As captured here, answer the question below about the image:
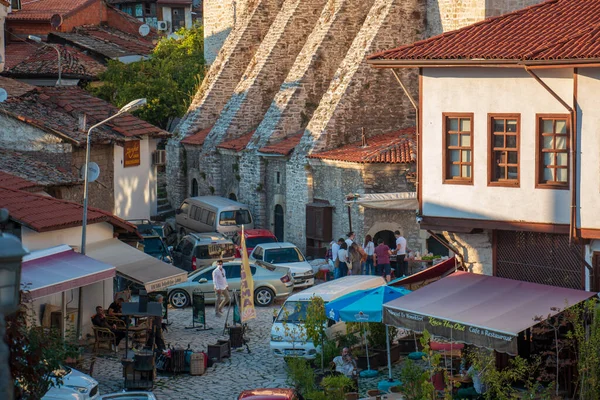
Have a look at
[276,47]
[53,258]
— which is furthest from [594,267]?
[276,47]

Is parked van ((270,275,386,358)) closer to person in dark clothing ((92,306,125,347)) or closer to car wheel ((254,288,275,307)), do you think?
person in dark clothing ((92,306,125,347))

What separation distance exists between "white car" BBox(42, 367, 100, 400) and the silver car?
11134 mm

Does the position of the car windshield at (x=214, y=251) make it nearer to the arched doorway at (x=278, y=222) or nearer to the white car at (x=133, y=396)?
the arched doorway at (x=278, y=222)

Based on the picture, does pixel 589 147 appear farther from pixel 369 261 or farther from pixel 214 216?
pixel 214 216

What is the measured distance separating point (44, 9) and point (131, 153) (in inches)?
1365

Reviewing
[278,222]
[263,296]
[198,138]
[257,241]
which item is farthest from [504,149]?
[198,138]

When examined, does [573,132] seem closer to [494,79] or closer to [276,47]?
[494,79]

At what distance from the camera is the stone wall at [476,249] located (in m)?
23.9

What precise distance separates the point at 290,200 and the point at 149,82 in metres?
16.5

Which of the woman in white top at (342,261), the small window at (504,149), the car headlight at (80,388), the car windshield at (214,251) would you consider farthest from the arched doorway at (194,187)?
the car headlight at (80,388)

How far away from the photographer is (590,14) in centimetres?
2405

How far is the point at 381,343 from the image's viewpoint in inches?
1008

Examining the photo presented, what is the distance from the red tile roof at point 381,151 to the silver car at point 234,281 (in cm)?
613

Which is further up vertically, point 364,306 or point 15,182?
point 15,182
